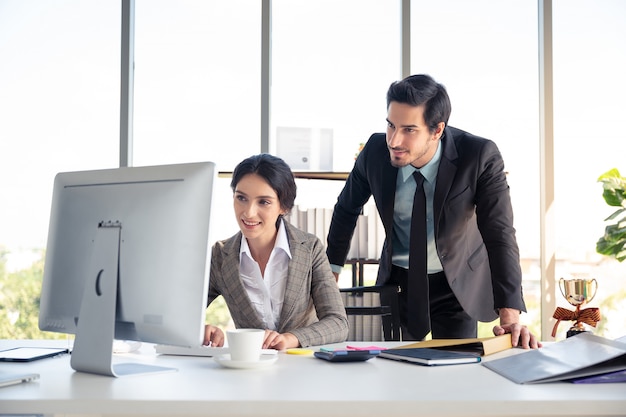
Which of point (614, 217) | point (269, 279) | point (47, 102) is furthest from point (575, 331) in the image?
point (47, 102)

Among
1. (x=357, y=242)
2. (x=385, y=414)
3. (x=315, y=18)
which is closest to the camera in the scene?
(x=385, y=414)

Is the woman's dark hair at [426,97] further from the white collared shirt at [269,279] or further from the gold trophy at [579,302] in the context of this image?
the gold trophy at [579,302]

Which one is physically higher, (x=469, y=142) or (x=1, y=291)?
(x=469, y=142)

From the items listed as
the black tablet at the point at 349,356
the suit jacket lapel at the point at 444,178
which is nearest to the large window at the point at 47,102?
the suit jacket lapel at the point at 444,178

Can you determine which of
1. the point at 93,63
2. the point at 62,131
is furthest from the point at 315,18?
the point at 62,131

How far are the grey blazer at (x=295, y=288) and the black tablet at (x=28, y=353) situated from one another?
54 cm

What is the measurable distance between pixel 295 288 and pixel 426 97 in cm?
87

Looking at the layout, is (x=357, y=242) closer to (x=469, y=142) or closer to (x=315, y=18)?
(x=469, y=142)

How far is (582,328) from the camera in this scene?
1881 millimetres

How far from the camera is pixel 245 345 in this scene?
150 centimetres

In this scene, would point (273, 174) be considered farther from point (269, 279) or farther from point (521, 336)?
point (521, 336)

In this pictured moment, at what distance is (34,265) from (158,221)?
3.20 metres

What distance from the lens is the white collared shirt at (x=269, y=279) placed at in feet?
7.23

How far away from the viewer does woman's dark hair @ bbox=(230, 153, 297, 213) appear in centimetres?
227
